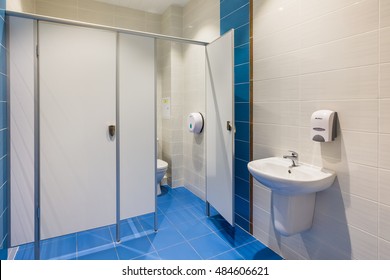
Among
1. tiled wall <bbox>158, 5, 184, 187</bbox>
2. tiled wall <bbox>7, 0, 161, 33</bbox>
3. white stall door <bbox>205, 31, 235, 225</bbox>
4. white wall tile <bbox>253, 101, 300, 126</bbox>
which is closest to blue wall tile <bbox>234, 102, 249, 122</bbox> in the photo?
white wall tile <bbox>253, 101, 300, 126</bbox>

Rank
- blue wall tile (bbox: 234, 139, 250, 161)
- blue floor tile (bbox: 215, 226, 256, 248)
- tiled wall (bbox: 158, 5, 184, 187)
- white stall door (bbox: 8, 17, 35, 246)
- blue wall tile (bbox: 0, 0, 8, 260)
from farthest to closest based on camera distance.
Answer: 1. tiled wall (bbox: 158, 5, 184, 187)
2. blue wall tile (bbox: 234, 139, 250, 161)
3. blue floor tile (bbox: 215, 226, 256, 248)
4. white stall door (bbox: 8, 17, 35, 246)
5. blue wall tile (bbox: 0, 0, 8, 260)

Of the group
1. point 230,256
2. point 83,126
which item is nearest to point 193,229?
point 230,256

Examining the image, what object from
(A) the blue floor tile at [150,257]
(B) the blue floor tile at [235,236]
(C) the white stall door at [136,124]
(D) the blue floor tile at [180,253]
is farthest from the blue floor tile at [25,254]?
(B) the blue floor tile at [235,236]

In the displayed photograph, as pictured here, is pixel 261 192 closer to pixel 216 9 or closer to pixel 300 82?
pixel 300 82

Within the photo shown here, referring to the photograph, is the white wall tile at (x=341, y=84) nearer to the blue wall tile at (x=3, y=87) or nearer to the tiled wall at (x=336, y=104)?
the tiled wall at (x=336, y=104)

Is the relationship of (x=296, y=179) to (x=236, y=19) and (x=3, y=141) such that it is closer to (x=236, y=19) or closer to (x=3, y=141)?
(x=236, y=19)

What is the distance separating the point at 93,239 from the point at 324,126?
2.20 m

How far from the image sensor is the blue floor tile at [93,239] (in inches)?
83.1

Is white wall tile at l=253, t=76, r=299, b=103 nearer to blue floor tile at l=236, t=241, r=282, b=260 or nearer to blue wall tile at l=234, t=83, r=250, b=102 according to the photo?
blue wall tile at l=234, t=83, r=250, b=102

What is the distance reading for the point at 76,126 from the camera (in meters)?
1.92

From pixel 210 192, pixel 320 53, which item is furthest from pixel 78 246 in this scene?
pixel 320 53

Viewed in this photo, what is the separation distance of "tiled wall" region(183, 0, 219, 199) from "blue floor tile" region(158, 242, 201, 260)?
1.14 meters

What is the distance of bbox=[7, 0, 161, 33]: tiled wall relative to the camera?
294 centimetres

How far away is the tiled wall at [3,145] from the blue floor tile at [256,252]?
178 cm
